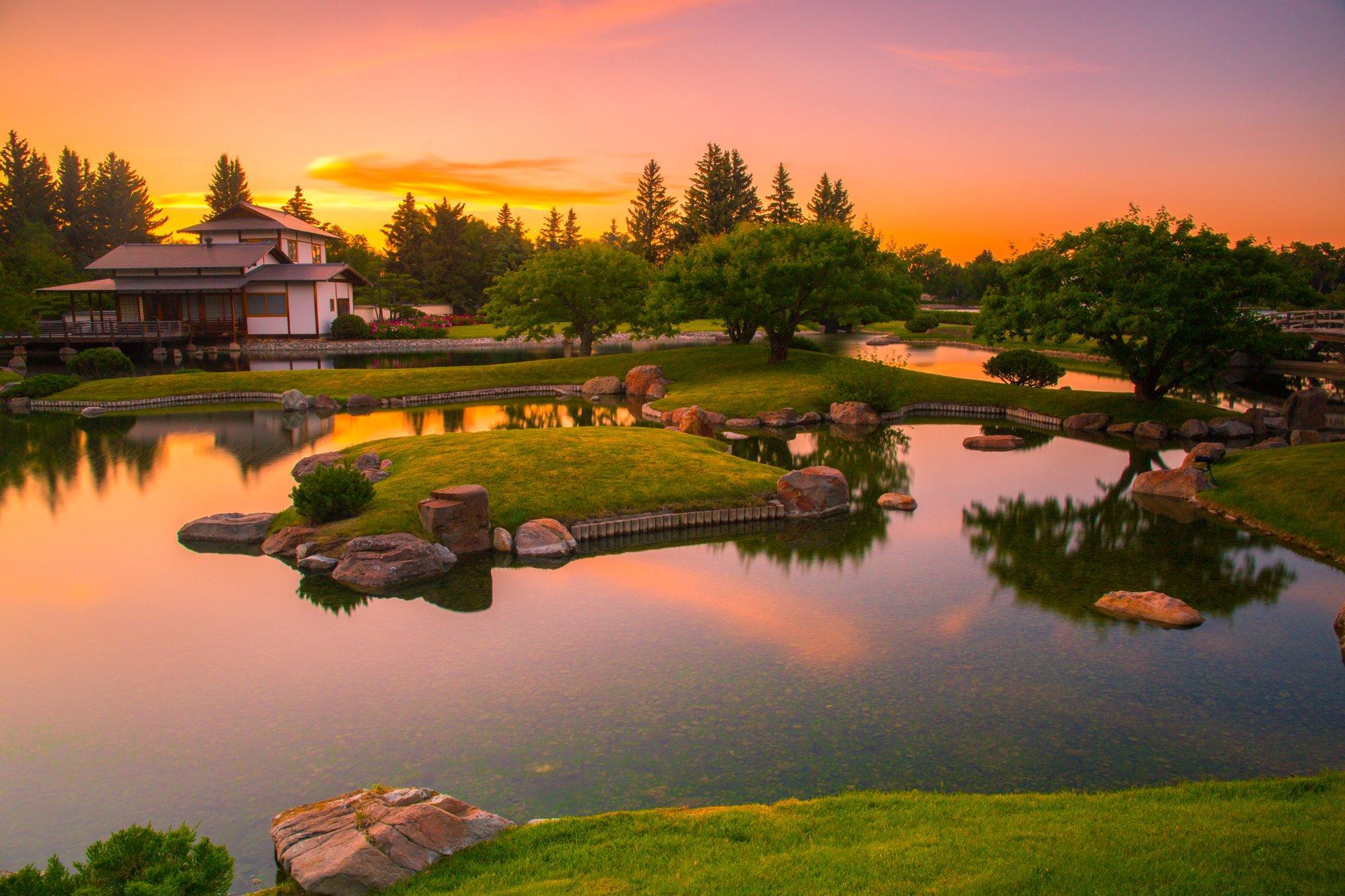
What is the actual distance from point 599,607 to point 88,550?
10869mm

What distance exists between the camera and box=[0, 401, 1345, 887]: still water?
9.32m

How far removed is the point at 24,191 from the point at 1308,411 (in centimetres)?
11246

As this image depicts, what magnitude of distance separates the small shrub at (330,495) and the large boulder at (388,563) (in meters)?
1.21

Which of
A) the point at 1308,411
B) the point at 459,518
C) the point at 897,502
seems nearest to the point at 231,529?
the point at 459,518

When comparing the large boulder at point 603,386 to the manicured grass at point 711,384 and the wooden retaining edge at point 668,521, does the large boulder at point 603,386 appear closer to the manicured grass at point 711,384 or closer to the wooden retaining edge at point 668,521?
the manicured grass at point 711,384

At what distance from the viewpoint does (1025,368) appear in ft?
127

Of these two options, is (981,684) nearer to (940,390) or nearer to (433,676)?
(433,676)

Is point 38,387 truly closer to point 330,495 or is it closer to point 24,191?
point 330,495

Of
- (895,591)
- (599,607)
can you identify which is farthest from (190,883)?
(895,591)

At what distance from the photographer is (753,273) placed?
3894 centimetres

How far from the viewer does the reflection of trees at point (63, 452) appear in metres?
23.7

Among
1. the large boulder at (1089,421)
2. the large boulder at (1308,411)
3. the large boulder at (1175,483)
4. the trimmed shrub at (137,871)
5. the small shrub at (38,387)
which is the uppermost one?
the small shrub at (38,387)

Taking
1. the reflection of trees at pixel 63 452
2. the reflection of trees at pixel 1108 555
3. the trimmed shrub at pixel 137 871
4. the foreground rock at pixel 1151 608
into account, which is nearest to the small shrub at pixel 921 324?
the reflection of trees at pixel 1108 555

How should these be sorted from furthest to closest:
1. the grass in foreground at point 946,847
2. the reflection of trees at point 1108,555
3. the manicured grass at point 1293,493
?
the manicured grass at point 1293,493, the reflection of trees at point 1108,555, the grass in foreground at point 946,847
